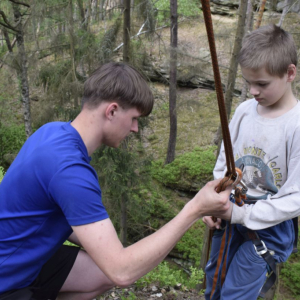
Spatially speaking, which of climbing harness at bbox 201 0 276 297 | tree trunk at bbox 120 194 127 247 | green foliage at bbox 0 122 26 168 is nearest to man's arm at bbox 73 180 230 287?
climbing harness at bbox 201 0 276 297

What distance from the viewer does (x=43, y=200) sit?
5.54ft

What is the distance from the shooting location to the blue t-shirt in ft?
5.10

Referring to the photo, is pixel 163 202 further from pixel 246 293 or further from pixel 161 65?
pixel 246 293

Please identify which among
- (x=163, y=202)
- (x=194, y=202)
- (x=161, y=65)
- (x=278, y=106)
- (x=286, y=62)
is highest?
(x=286, y=62)

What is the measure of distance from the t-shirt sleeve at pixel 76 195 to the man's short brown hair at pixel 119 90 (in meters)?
0.49

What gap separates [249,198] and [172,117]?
1303 cm

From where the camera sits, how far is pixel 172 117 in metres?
14.9

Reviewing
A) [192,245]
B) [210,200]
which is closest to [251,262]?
[210,200]

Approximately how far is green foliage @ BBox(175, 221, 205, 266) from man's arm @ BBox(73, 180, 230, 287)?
9.17 m

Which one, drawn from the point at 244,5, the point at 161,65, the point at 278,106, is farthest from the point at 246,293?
the point at 161,65

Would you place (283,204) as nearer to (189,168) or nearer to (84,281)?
(84,281)

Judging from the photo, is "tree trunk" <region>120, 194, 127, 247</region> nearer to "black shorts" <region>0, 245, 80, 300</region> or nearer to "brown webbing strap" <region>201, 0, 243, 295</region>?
"black shorts" <region>0, 245, 80, 300</region>

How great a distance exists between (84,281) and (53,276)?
22cm

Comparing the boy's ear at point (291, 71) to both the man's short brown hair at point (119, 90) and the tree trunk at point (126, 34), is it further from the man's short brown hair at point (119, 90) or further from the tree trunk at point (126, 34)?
the tree trunk at point (126, 34)
